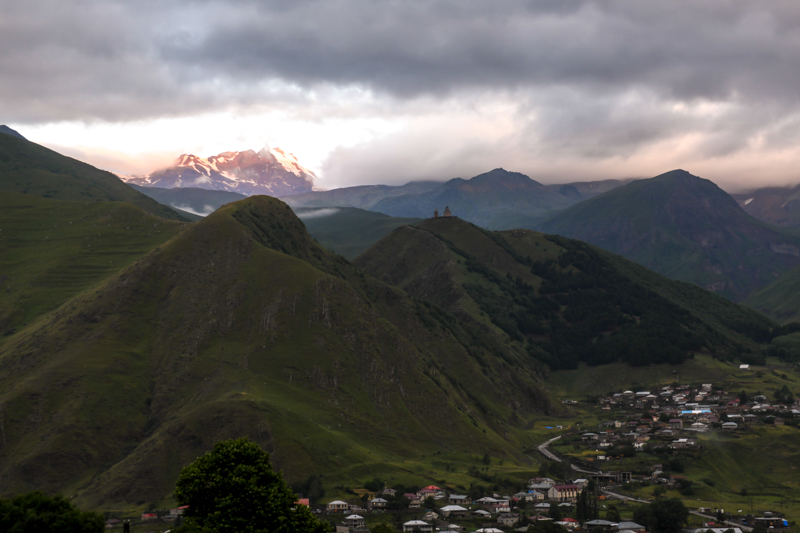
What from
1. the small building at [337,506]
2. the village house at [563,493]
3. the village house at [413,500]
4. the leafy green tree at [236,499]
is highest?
the leafy green tree at [236,499]

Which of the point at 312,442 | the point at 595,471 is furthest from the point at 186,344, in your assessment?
the point at 595,471

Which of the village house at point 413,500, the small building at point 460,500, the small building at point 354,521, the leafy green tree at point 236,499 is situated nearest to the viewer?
the leafy green tree at point 236,499

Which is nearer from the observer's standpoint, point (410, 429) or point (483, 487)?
point (483, 487)

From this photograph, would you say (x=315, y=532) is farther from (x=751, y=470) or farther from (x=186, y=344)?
(x=751, y=470)

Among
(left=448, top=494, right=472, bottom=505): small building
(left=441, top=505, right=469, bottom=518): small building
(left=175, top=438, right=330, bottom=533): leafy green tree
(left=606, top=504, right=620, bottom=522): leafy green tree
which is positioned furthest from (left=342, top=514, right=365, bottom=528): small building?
(left=175, top=438, right=330, bottom=533): leafy green tree

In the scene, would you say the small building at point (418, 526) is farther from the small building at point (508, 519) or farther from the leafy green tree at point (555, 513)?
the leafy green tree at point (555, 513)

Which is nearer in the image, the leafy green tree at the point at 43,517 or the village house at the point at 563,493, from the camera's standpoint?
the leafy green tree at the point at 43,517

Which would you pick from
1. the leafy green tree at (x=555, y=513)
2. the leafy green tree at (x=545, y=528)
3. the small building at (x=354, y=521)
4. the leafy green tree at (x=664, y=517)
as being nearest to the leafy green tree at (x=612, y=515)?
the leafy green tree at (x=664, y=517)

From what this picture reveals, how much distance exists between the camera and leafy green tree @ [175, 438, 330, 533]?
6931cm

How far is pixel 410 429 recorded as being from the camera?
638 ft

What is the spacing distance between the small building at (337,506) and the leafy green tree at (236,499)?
71967 mm

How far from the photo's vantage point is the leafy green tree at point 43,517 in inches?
2505

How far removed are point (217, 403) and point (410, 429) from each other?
49815mm

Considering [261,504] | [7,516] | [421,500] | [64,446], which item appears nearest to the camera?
[7,516]
